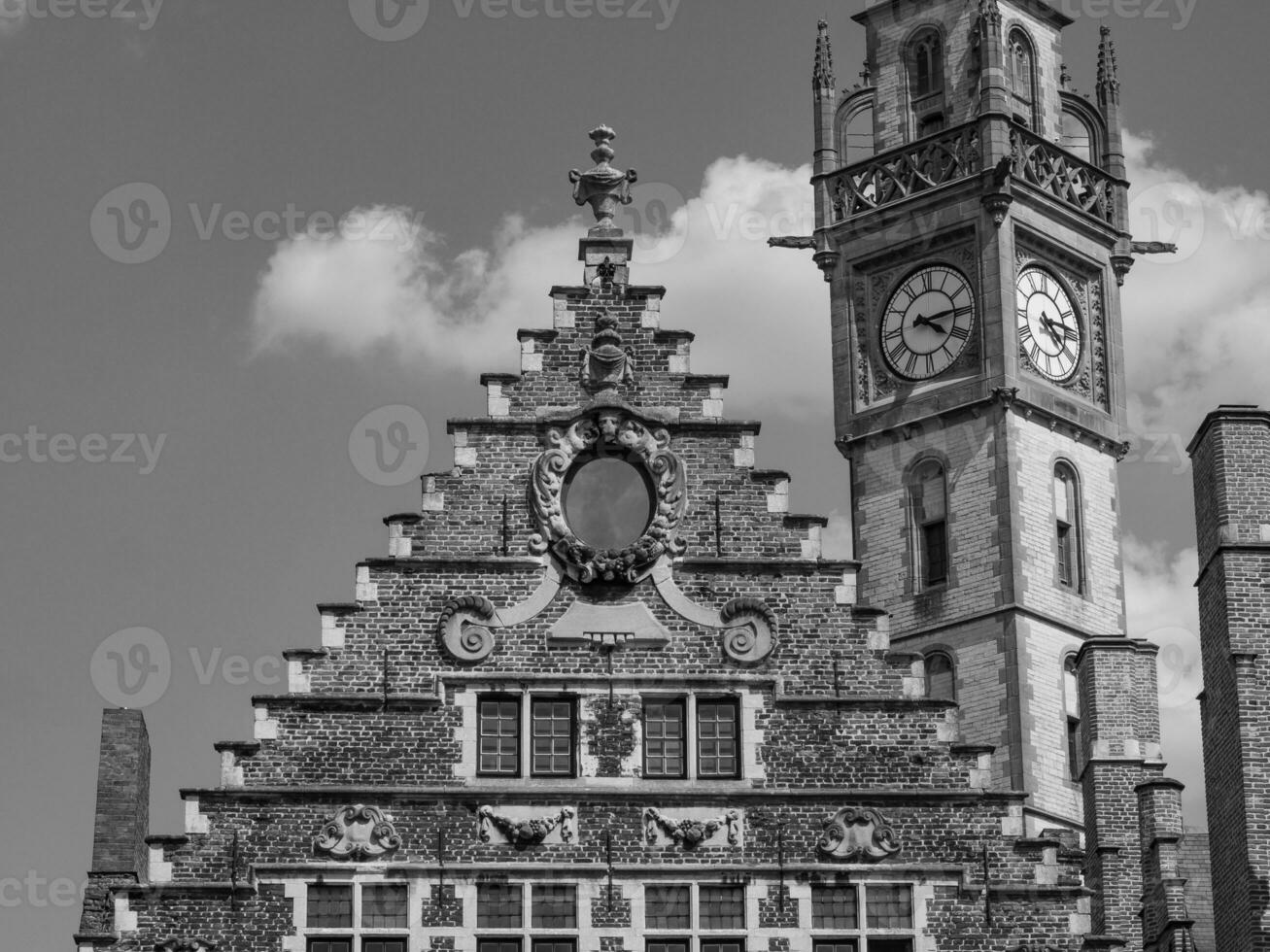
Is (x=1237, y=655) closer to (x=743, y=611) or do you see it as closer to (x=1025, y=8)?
(x=743, y=611)

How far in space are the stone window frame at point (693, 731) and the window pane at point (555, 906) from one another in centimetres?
160

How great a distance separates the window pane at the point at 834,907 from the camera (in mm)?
42312

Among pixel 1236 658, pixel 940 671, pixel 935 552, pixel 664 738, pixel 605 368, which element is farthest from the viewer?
pixel 935 552

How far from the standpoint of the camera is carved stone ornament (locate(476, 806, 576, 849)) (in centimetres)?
4238

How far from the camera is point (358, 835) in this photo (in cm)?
4244

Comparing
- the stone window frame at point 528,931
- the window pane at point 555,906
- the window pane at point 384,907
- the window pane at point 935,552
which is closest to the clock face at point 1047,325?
the window pane at point 935,552

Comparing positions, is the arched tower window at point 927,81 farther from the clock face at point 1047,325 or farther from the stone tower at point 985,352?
the clock face at point 1047,325

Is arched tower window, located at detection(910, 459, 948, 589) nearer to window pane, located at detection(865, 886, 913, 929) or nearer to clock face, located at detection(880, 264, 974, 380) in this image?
clock face, located at detection(880, 264, 974, 380)

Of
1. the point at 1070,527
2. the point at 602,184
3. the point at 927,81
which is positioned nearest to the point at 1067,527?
the point at 1070,527

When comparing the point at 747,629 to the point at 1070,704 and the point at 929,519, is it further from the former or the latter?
the point at 929,519

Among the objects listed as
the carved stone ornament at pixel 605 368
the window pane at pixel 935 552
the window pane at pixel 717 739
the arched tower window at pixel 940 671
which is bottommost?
the window pane at pixel 717 739

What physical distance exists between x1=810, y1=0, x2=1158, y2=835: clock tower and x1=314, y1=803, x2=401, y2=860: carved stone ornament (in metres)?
30.1

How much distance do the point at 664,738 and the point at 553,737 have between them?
1.24 m

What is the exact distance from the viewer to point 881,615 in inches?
1720
